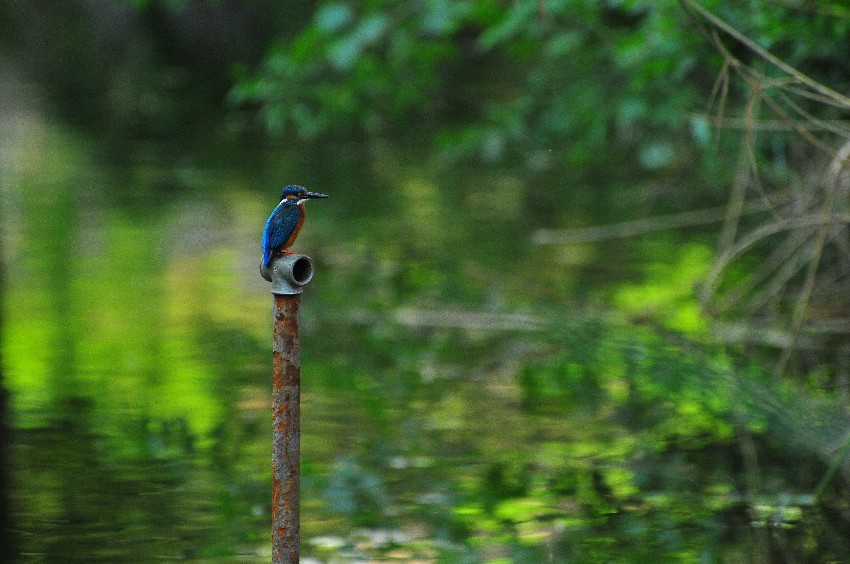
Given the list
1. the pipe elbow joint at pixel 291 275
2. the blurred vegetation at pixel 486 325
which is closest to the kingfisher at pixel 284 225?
the pipe elbow joint at pixel 291 275

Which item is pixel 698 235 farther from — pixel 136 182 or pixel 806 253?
pixel 136 182

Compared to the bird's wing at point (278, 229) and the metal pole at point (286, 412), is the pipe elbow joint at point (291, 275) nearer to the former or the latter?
the metal pole at point (286, 412)

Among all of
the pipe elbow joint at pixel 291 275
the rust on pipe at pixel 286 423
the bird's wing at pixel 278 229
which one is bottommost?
the rust on pipe at pixel 286 423

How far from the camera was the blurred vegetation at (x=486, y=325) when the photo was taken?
5602 millimetres

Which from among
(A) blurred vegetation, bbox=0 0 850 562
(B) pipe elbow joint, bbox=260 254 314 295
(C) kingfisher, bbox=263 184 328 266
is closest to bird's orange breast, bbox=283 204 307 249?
(C) kingfisher, bbox=263 184 328 266

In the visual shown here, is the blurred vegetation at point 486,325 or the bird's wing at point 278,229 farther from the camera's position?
the blurred vegetation at point 486,325

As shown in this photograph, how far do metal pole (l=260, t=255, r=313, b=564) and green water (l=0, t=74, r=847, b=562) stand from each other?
0.93 m

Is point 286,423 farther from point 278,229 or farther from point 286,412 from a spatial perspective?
point 278,229

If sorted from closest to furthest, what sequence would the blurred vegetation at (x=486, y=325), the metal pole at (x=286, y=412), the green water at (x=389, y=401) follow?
the metal pole at (x=286, y=412) < the green water at (x=389, y=401) < the blurred vegetation at (x=486, y=325)

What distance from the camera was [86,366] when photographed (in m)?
7.79

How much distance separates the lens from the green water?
5.44m

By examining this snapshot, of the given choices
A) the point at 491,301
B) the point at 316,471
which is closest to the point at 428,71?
the point at 491,301

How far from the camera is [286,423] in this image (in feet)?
13.6

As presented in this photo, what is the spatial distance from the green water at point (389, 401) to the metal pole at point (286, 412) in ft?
3.04
